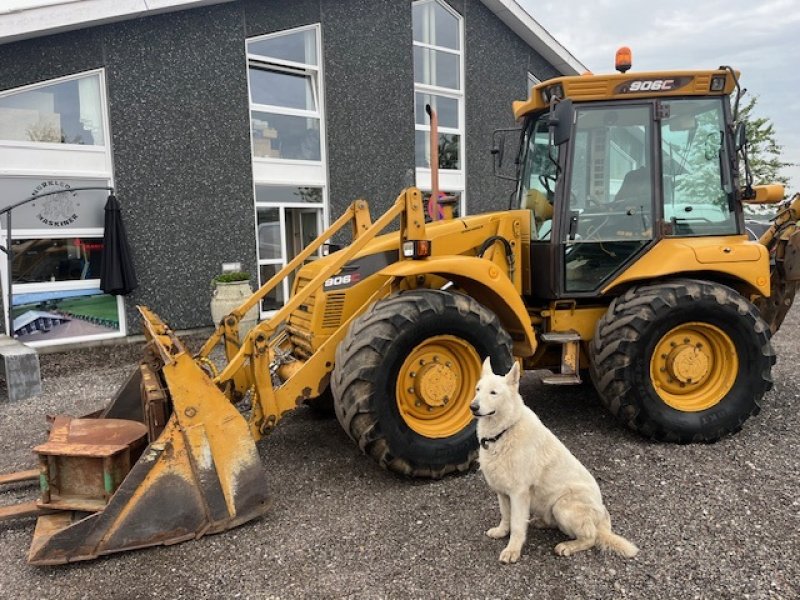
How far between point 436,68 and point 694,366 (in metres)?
9.30

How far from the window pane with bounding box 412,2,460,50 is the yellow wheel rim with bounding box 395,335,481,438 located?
9.38 m

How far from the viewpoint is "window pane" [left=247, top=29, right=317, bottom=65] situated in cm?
970

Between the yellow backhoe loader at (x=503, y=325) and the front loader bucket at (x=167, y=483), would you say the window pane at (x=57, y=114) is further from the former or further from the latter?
the front loader bucket at (x=167, y=483)

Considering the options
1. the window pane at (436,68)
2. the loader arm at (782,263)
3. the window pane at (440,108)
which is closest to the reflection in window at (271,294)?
the window pane at (440,108)

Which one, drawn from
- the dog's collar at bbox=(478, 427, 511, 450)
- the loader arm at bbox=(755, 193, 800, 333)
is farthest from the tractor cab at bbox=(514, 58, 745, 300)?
the dog's collar at bbox=(478, 427, 511, 450)

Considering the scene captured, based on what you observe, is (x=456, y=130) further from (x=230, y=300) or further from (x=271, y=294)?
(x=230, y=300)

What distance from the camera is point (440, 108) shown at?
1212 cm

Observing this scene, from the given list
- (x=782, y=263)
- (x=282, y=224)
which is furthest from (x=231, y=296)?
(x=782, y=263)

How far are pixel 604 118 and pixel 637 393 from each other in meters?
2.23

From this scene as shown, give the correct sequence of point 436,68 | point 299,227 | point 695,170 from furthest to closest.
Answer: point 436,68 → point 299,227 → point 695,170

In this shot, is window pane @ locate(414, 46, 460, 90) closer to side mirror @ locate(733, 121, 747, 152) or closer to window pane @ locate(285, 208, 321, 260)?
window pane @ locate(285, 208, 321, 260)

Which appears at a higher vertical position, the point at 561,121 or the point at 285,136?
the point at 285,136

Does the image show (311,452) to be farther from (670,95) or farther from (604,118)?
(670,95)

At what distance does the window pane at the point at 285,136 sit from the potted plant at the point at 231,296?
2416 mm
